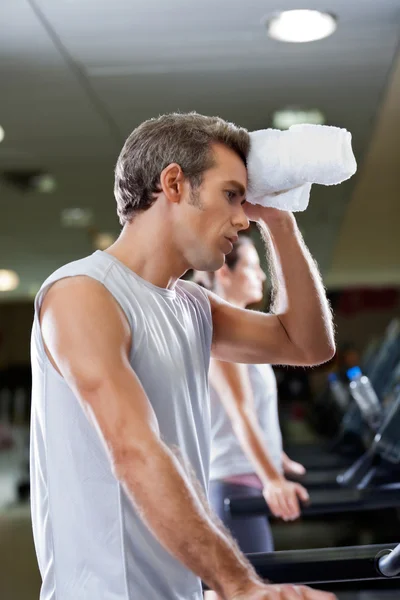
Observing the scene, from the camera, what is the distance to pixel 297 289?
5.08 feet

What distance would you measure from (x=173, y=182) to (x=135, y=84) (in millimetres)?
2726

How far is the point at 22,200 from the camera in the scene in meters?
4.89

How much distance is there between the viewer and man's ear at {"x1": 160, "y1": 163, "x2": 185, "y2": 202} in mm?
1326

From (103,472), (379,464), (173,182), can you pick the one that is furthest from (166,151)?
(379,464)

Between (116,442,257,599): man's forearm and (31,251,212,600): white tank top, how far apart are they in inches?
6.2

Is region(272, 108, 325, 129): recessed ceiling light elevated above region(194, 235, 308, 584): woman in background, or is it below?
above

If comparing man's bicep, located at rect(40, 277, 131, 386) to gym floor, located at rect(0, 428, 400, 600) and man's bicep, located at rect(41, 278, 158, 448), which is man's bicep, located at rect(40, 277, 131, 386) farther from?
gym floor, located at rect(0, 428, 400, 600)

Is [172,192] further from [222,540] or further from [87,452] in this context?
[222,540]

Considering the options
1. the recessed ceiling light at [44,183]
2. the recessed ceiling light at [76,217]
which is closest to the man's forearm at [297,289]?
the recessed ceiling light at [44,183]

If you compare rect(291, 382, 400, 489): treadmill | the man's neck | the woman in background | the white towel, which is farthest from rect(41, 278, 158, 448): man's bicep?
rect(291, 382, 400, 489): treadmill

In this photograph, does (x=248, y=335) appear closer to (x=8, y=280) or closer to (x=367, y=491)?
(x=367, y=491)

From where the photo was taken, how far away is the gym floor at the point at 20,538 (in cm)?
355

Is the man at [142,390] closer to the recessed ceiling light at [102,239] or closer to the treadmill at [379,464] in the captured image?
the treadmill at [379,464]

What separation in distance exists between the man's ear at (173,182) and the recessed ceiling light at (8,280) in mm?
3694
